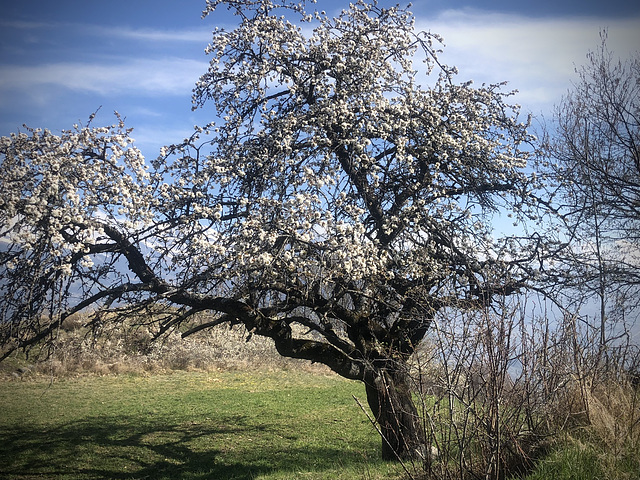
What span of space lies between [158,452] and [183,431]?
238cm

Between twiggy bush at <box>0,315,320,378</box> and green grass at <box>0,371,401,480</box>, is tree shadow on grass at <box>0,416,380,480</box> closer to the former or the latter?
green grass at <box>0,371,401,480</box>

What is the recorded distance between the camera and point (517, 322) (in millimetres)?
5289

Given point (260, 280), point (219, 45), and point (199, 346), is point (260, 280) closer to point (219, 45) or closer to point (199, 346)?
point (219, 45)

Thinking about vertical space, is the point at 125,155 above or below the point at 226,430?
above

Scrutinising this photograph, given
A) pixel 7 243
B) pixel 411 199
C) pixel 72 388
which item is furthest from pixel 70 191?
pixel 72 388

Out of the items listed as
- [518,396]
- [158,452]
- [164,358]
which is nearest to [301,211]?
[518,396]

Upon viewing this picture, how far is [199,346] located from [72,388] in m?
8.98

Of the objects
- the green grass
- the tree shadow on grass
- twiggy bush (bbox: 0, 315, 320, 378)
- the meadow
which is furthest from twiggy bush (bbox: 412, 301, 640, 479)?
twiggy bush (bbox: 0, 315, 320, 378)

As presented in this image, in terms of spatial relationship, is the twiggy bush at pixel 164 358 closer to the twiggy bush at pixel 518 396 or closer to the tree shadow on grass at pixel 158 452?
the tree shadow on grass at pixel 158 452

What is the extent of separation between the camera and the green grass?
1114 cm

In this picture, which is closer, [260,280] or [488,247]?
[260,280]

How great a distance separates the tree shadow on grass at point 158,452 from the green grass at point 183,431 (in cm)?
3

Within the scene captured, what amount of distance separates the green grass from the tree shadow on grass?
0.08 feet

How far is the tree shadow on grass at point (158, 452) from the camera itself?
11.1m
